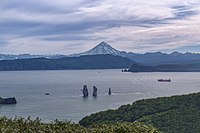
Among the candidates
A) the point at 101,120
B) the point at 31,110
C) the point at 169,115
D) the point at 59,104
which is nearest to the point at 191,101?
the point at 169,115

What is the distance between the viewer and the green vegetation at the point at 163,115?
94.0 ft

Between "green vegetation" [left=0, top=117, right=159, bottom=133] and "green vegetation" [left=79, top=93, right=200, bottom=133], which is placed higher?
"green vegetation" [left=0, top=117, right=159, bottom=133]

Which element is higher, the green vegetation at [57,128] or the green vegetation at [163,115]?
the green vegetation at [57,128]

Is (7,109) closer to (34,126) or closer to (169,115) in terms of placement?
(169,115)

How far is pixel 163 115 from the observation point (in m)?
33.3

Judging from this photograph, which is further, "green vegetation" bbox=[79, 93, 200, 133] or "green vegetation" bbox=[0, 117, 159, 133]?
"green vegetation" bbox=[79, 93, 200, 133]

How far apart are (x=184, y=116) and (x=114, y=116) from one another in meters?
7.93

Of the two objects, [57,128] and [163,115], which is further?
[163,115]

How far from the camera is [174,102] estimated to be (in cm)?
4053

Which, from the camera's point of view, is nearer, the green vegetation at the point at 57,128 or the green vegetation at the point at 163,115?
the green vegetation at the point at 57,128

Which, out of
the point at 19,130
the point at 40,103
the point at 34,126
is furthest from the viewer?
the point at 40,103

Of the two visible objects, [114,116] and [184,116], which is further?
[114,116]

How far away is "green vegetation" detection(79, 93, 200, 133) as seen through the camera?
94.0 ft

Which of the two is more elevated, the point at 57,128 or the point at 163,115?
the point at 57,128
